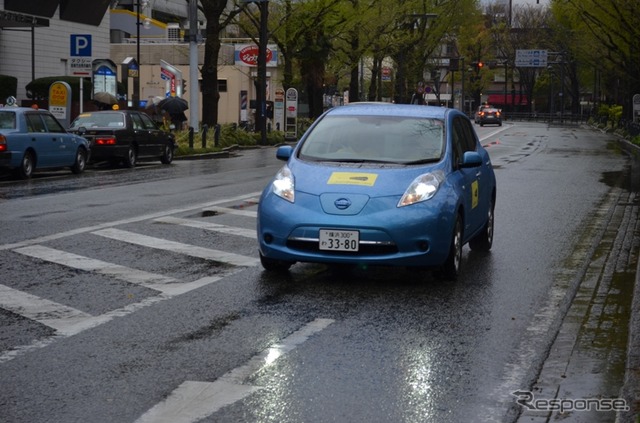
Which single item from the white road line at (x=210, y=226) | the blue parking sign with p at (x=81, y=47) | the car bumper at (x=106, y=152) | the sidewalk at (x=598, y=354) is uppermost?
the blue parking sign with p at (x=81, y=47)

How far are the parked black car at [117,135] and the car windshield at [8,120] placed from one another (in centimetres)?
491

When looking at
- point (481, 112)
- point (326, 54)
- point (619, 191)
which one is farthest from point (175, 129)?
point (481, 112)

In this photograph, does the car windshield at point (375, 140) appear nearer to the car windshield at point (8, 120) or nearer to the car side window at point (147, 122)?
the car windshield at point (8, 120)

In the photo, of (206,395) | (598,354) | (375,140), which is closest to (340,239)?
(375,140)

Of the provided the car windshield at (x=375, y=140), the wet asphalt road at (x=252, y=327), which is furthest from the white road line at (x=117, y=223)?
the car windshield at (x=375, y=140)

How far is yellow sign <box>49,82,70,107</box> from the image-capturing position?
33438mm

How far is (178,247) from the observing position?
1252 centimetres

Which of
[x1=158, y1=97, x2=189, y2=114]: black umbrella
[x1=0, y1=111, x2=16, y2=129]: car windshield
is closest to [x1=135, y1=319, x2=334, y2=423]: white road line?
[x1=0, y1=111, x2=16, y2=129]: car windshield

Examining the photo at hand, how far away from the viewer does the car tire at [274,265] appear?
10.7 metres

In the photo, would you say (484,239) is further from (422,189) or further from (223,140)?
(223,140)

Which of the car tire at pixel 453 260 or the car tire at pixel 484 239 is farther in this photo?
the car tire at pixel 484 239

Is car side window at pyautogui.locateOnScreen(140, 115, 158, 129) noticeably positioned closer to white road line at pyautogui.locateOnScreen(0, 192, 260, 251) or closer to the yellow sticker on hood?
white road line at pyautogui.locateOnScreen(0, 192, 260, 251)

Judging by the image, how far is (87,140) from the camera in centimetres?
2798

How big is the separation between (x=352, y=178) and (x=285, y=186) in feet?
2.09
